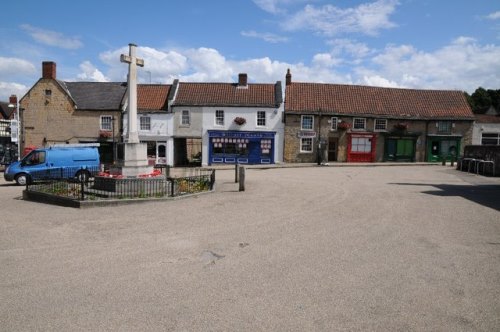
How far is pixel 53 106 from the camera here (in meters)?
33.8

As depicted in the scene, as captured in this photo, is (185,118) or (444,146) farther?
(444,146)

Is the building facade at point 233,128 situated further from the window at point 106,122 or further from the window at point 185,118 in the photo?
the window at point 106,122

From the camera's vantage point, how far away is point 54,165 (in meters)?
21.2

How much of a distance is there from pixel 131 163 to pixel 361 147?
24.9 metres

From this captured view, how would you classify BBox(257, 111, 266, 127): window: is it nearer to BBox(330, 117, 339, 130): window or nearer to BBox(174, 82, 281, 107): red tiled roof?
BBox(174, 82, 281, 107): red tiled roof

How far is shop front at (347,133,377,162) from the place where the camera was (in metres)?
35.0

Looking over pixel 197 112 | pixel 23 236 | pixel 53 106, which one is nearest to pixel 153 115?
pixel 197 112

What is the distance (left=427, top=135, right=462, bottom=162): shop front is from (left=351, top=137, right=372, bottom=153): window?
5.85m

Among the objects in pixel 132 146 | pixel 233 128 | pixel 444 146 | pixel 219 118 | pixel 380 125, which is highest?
pixel 219 118

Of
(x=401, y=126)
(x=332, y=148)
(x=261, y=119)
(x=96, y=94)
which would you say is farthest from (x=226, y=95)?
(x=401, y=126)

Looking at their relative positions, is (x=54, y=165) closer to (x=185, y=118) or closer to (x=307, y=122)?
(x=185, y=118)

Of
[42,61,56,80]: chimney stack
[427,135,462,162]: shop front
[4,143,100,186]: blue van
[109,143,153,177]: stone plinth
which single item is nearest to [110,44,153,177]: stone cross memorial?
[109,143,153,177]: stone plinth

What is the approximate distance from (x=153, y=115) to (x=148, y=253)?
27.8m

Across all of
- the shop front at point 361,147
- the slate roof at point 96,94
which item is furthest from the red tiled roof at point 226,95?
the shop front at point 361,147
